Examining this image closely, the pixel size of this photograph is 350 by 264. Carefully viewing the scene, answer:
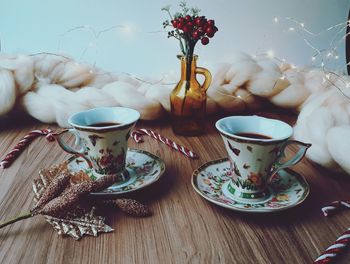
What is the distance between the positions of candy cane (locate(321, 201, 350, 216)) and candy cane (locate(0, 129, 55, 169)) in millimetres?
684

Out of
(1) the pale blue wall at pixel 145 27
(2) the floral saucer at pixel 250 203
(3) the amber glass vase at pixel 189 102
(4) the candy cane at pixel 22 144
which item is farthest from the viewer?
(1) the pale blue wall at pixel 145 27

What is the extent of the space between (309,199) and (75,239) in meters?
0.43

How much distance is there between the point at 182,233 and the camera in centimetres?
59

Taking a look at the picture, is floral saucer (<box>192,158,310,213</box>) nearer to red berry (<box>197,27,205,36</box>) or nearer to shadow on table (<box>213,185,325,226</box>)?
shadow on table (<box>213,185,325,226</box>)

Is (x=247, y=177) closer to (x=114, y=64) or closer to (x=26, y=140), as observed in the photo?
(x=26, y=140)

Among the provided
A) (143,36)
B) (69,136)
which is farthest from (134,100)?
(143,36)

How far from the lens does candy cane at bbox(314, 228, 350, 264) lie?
0.51 meters

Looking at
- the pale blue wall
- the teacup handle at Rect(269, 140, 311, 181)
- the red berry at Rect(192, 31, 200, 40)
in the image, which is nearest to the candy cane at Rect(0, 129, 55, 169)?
the red berry at Rect(192, 31, 200, 40)

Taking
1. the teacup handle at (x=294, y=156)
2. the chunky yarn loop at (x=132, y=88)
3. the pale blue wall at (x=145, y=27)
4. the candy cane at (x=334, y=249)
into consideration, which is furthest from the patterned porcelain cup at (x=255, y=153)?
the pale blue wall at (x=145, y=27)

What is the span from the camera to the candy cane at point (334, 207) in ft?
2.08

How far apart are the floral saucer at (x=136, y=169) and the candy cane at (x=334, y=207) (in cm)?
31

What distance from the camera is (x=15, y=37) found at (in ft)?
5.75

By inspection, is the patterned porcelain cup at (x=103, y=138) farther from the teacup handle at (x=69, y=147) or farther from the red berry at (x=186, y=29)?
the red berry at (x=186, y=29)

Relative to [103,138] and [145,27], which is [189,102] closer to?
[103,138]
